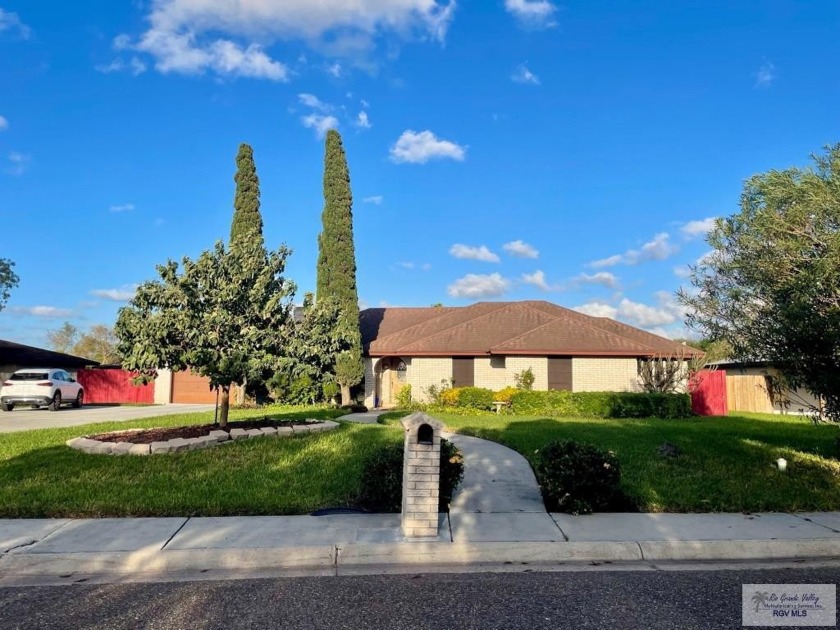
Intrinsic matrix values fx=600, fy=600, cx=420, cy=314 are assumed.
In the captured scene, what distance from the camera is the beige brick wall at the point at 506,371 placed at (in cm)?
2159

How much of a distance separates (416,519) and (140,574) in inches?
100

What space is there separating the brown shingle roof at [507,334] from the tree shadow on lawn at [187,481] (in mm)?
12288

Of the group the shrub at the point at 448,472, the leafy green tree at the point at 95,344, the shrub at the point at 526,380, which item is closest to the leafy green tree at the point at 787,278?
the shrub at the point at 448,472

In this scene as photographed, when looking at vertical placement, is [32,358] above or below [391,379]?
above

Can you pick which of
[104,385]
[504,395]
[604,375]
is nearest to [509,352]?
[504,395]

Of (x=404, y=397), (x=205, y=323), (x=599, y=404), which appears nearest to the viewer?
(x=205, y=323)

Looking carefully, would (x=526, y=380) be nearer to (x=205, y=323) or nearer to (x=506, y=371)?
(x=506, y=371)

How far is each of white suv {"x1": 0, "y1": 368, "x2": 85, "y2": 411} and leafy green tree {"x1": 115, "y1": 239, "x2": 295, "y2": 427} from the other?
1324 centimetres

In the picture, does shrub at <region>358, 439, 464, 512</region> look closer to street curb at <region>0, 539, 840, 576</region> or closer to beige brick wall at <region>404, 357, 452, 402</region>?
street curb at <region>0, 539, 840, 576</region>

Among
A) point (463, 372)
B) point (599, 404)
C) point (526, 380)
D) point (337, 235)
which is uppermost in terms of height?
point (337, 235)

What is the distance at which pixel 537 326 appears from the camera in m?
23.9

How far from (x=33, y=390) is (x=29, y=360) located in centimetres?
662

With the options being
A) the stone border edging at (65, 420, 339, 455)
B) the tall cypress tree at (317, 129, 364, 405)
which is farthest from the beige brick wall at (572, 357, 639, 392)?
the stone border edging at (65, 420, 339, 455)

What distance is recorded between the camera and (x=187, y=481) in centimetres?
796
